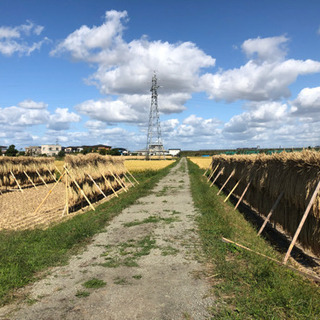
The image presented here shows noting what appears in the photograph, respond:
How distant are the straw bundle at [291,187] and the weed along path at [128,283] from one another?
2704mm

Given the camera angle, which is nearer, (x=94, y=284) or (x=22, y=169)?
(x=94, y=284)

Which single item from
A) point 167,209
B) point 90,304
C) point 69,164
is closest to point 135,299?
point 90,304

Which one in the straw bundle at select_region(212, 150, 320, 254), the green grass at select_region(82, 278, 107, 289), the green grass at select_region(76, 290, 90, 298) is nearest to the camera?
the green grass at select_region(76, 290, 90, 298)

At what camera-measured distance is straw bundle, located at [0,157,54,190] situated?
20700 mm

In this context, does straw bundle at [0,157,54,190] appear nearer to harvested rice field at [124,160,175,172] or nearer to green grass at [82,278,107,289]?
harvested rice field at [124,160,175,172]

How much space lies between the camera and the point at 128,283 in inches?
190

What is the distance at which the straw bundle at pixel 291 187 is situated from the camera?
6309 millimetres

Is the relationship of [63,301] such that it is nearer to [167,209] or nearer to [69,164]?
[167,209]

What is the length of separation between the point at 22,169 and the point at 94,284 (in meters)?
20.2

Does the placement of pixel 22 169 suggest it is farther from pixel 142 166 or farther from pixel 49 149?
pixel 49 149

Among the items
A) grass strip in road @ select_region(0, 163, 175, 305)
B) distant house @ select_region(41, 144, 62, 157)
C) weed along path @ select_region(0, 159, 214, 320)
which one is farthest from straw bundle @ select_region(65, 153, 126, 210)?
distant house @ select_region(41, 144, 62, 157)

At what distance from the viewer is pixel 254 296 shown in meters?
4.20

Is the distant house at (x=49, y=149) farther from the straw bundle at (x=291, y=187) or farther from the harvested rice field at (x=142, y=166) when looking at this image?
the straw bundle at (x=291, y=187)

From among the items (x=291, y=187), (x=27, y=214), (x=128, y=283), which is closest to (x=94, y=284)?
(x=128, y=283)
